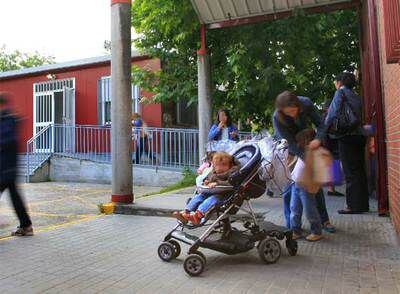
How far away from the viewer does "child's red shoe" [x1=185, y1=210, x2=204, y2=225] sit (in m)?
4.91

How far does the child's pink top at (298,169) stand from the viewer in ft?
18.4

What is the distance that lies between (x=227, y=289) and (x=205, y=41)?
8.17 meters

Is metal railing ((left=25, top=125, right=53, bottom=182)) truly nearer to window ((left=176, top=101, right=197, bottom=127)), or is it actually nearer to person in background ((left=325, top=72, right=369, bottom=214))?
window ((left=176, top=101, right=197, bottom=127))

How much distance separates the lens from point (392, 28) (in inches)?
172

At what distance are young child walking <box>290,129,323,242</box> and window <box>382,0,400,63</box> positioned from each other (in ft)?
4.26

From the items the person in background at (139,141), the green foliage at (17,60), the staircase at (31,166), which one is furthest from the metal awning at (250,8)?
the green foliage at (17,60)

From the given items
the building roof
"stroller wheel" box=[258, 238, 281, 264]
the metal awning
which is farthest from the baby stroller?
the building roof

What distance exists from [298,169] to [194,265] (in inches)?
71.7

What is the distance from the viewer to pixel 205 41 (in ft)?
37.8

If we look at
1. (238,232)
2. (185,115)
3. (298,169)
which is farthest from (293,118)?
(185,115)

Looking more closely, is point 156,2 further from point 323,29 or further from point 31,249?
point 31,249

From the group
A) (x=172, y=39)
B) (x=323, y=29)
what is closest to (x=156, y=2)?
(x=172, y=39)

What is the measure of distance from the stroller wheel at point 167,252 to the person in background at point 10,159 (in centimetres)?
212

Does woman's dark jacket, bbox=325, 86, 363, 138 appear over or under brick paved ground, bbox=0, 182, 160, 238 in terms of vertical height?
over
